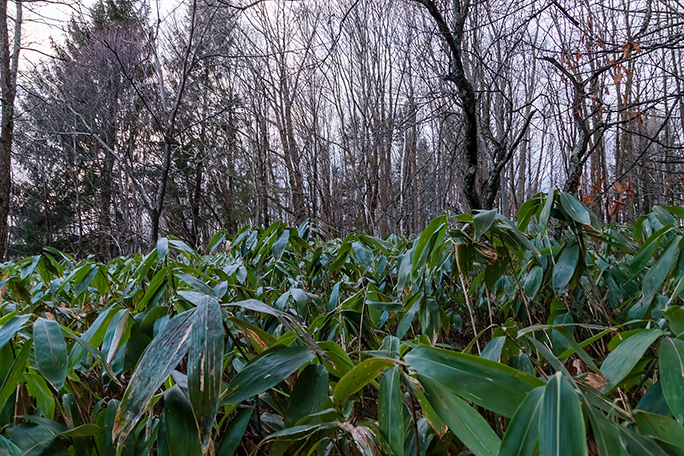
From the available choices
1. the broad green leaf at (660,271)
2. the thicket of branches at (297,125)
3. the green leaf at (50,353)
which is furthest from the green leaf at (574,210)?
the thicket of branches at (297,125)

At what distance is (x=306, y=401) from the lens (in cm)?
36

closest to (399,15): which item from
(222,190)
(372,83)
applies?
(372,83)

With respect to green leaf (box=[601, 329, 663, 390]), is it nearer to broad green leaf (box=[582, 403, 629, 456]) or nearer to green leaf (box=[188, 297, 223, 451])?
broad green leaf (box=[582, 403, 629, 456])

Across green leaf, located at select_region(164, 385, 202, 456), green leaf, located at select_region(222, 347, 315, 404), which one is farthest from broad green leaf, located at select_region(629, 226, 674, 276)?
green leaf, located at select_region(164, 385, 202, 456)

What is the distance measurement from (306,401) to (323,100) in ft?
23.9

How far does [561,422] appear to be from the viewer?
9.5 inches

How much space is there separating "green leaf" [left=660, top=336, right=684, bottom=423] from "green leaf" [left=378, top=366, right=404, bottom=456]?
0.22 meters

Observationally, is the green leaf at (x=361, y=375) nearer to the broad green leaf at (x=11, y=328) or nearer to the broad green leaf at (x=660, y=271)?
the broad green leaf at (x=11, y=328)

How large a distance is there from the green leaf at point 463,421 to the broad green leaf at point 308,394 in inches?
4.0

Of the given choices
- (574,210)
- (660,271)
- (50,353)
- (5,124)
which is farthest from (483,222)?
(5,124)

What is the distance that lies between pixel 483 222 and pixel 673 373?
0.30m

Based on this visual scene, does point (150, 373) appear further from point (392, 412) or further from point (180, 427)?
point (392, 412)

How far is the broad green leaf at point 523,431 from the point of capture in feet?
0.83

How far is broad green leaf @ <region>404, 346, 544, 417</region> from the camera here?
284 mm
